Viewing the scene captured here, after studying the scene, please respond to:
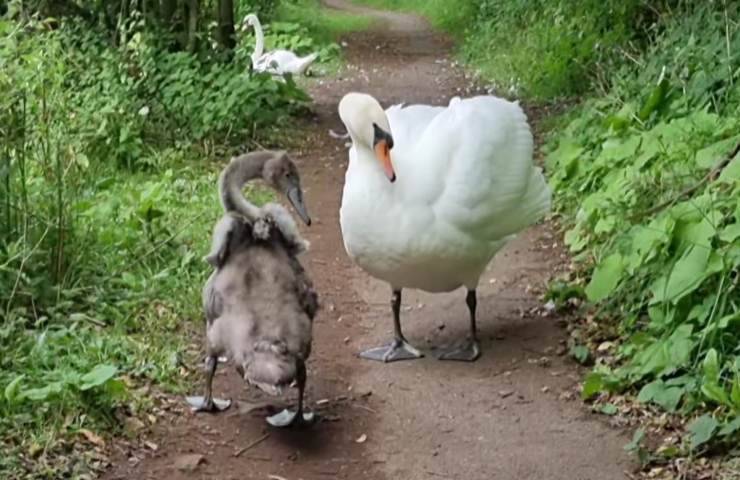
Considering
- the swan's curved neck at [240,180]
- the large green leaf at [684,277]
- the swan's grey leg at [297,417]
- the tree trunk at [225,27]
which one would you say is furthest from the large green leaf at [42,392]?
the tree trunk at [225,27]

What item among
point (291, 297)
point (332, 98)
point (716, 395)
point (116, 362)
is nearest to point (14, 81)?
point (116, 362)

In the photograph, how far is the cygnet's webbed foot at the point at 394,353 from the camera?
20.8 ft

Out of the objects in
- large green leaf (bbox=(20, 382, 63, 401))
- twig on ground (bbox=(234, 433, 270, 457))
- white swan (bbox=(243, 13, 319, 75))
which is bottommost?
white swan (bbox=(243, 13, 319, 75))

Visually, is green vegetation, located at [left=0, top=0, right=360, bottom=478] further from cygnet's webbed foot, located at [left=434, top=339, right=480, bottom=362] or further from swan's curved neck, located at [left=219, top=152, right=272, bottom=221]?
cygnet's webbed foot, located at [left=434, top=339, right=480, bottom=362]

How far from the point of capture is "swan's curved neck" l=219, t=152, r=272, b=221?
564 cm

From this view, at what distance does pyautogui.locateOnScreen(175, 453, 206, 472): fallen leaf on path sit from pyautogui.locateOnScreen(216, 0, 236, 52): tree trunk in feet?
24.6

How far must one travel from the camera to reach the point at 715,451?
196 inches

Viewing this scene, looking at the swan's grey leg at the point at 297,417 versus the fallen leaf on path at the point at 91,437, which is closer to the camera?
the fallen leaf on path at the point at 91,437

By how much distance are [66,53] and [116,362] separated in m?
5.33

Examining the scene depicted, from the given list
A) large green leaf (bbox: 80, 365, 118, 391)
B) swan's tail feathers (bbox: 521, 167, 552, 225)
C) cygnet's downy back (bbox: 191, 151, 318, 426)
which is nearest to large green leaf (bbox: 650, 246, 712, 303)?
swan's tail feathers (bbox: 521, 167, 552, 225)

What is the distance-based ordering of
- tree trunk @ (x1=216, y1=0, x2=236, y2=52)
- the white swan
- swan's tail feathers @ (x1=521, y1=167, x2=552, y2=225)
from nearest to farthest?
swan's tail feathers @ (x1=521, y1=167, x2=552, y2=225), tree trunk @ (x1=216, y1=0, x2=236, y2=52), the white swan

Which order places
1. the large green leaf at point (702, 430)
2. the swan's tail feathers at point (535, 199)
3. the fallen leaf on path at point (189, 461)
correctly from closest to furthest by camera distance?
the large green leaf at point (702, 430)
the fallen leaf on path at point (189, 461)
the swan's tail feathers at point (535, 199)

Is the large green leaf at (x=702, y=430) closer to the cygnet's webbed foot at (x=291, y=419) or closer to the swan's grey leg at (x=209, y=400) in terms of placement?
the cygnet's webbed foot at (x=291, y=419)

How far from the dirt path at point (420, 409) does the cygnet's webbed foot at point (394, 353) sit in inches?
2.6
